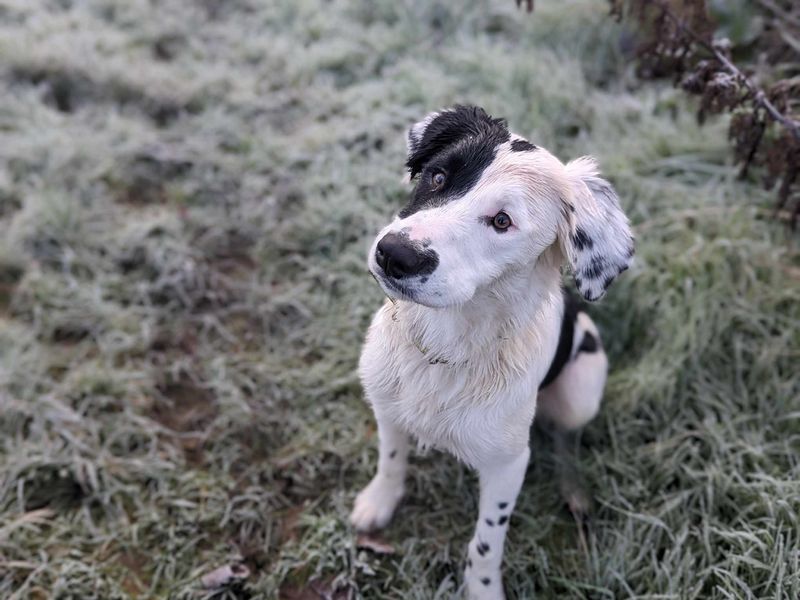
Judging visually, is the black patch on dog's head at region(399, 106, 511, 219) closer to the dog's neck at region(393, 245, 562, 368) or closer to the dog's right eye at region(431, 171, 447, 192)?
the dog's right eye at region(431, 171, 447, 192)

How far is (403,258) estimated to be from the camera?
184 centimetres

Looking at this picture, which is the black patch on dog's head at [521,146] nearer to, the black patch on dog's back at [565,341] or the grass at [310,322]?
the black patch on dog's back at [565,341]

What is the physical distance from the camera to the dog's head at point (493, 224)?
1883 millimetres

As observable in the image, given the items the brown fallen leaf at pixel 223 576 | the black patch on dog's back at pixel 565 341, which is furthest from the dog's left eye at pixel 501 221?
the brown fallen leaf at pixel 223 576

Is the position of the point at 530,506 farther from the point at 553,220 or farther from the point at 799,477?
the point at 553,220

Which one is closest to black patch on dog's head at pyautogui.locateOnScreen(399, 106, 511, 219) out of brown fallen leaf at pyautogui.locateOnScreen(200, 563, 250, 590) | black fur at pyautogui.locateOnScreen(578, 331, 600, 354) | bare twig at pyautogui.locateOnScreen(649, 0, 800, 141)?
black fur at pyautogui.locateOnScreen(578, 331, 600, 354)

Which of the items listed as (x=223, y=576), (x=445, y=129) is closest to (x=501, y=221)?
(x=445, y=129)

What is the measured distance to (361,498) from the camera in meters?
2.96

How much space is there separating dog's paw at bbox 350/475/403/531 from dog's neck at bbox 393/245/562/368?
0.88 m

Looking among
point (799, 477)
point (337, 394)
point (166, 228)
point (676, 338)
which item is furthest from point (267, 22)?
point (799, 477)

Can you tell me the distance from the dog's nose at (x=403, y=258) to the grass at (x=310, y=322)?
1.42m

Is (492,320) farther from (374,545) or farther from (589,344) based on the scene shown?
(374,545)

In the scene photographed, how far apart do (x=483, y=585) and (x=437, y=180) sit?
59.8 inches

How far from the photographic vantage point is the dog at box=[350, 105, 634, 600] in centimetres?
193
